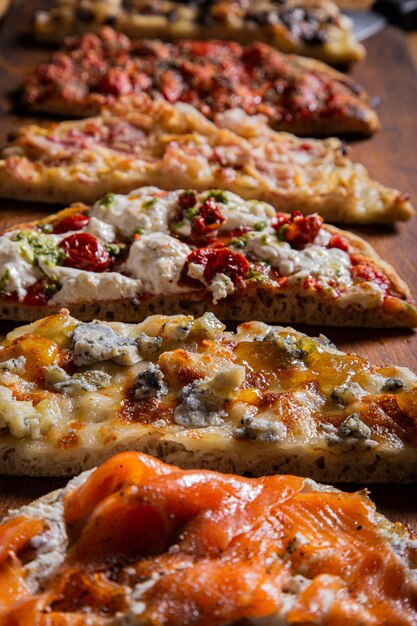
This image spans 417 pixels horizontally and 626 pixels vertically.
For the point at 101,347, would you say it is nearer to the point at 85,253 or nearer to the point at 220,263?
the point at 85,253

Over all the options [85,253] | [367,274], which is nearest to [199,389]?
[85,253]

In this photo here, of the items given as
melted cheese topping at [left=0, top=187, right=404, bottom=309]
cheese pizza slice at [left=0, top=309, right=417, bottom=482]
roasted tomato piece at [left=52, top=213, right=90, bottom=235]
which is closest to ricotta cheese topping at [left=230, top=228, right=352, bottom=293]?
melted cheese topping at [left=0, top=187, right=404, bottom=309]

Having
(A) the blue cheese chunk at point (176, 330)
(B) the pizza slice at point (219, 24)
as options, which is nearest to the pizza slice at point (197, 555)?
(A) the blue cheese chunk at point (176, 330)

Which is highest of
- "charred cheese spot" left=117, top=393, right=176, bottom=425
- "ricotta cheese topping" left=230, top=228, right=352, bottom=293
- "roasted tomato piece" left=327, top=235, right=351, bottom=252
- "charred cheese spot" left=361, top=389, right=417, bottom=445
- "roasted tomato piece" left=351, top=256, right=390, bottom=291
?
"charred cheese spot" left=361, top=389, right=417, bottom=445

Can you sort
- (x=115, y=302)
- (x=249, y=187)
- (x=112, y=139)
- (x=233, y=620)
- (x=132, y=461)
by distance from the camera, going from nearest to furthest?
(x=233, y=620), (x=132, y=461), (x=115, y=302), (x=249, y=187), (x=112, y=139)

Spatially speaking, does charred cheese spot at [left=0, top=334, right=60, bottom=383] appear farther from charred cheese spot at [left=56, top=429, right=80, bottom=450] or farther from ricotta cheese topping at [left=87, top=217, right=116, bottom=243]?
ricotta cheese topping at [left=87, top=217, right=116, bottom=243]

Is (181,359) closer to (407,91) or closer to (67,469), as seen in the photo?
(67,469)

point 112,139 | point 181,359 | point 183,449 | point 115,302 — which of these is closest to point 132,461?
point 183,449
